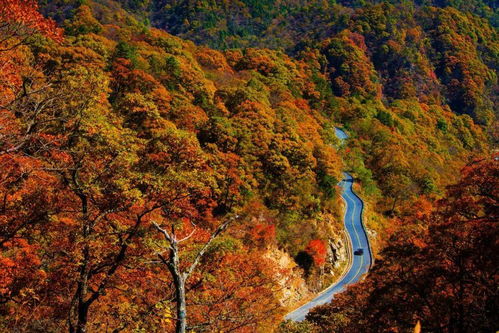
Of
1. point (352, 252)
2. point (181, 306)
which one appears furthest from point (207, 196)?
point (181, 306)

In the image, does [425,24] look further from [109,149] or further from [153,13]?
[109,149]

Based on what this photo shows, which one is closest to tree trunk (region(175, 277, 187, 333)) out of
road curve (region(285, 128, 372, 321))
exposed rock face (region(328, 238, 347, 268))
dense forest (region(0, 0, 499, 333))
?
dense forest (region(0, 0, 499, 333))

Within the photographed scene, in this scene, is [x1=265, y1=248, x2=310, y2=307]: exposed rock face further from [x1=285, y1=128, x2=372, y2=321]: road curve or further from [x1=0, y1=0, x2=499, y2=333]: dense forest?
[x1=285, y1=128, x2=372, y2=321]: road curve

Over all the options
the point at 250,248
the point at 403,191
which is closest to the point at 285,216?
the point at 250,248

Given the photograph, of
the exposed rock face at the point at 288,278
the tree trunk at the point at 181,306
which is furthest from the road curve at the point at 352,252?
the tree trunk at the point at 181,306

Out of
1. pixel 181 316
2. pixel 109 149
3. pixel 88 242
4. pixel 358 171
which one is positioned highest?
pixel 181 316

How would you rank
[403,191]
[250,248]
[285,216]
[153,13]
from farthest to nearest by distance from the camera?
1. [153,13]
2. [403,191]
3. [285,216]
4. [250,248]

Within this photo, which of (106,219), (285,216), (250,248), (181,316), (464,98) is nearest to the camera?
(181,316)
